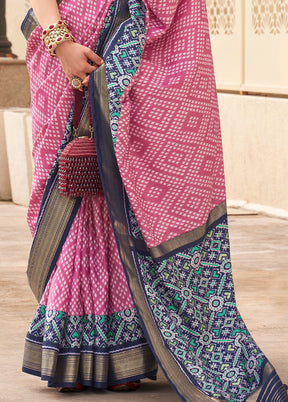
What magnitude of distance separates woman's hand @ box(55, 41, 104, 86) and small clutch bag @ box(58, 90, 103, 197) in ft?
0.25

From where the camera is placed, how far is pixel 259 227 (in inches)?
257

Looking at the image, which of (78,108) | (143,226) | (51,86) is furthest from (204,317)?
(51,86)

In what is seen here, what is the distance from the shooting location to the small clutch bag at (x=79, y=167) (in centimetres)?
304

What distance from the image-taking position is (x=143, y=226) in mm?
2973

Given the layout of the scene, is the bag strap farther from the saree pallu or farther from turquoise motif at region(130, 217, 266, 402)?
turquoise motif at region(130, 217, 266, 402)

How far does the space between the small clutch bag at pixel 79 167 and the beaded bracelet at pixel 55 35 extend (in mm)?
160

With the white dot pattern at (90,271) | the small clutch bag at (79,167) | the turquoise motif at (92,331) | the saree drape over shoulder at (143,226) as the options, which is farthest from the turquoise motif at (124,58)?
the turquoise motif at (92,331)

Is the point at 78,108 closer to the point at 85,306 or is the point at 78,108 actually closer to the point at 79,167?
the point at 79,167

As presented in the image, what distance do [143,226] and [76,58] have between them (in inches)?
21.0

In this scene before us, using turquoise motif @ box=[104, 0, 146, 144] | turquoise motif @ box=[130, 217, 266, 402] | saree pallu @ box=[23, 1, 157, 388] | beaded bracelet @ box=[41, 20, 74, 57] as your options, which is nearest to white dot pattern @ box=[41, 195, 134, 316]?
saree pallu @ box=[23, 1, 157, 388]

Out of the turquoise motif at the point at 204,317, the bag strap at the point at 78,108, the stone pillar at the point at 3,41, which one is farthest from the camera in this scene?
the stone pillar at the point at 3,41

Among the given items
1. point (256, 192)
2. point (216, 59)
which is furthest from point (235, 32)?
point (256, 192)

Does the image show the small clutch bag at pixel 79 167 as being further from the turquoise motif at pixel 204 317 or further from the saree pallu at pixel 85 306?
the turquoise motif at pixel 204 317

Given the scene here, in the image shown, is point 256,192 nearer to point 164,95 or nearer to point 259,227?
point 259,227
